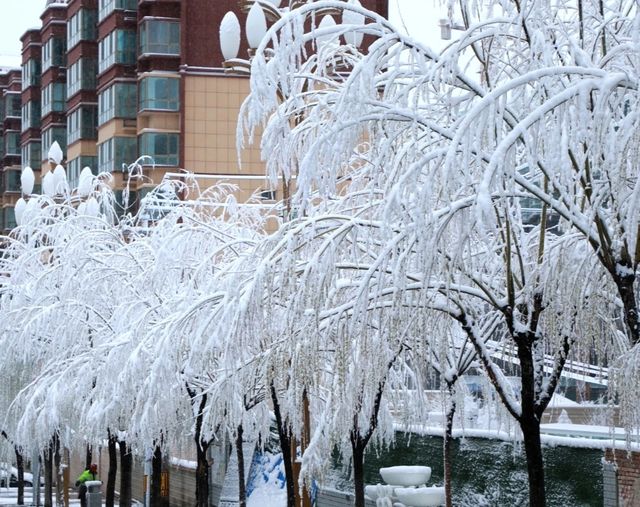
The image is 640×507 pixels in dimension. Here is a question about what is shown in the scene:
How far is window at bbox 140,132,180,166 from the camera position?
66.4 meters

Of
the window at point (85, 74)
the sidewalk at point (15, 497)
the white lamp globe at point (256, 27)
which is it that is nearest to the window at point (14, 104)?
the window at point (85, 74)

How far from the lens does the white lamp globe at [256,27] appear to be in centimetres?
1852

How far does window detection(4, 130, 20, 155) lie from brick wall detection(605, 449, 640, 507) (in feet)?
272

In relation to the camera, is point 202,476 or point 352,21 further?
point 202,476

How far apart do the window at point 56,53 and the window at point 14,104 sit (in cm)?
1581

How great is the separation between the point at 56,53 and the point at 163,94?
19.7 metres

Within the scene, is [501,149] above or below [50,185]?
below

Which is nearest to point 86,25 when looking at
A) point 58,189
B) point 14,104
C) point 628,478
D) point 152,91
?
point 152,91

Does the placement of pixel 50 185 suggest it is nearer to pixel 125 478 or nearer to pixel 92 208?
pixel 92 208

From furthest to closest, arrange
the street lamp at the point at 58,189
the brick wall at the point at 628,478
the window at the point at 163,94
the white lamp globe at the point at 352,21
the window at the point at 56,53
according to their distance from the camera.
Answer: the window at the point at 56,53
the window at the point at 163,94
the street lamp at the point at 58,189
the brick wall at the point at 628,478
the white lamp globe at the point at 352,21

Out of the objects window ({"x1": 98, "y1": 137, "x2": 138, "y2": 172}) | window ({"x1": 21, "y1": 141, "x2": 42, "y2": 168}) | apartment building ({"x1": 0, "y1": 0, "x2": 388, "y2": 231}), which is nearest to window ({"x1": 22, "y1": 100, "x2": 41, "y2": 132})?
window ({"x1": 21, "y1": 141, "x2": 42, "y2": 168})

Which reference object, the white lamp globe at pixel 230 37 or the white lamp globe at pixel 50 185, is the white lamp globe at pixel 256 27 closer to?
the white lamp globe at pixel 230 37

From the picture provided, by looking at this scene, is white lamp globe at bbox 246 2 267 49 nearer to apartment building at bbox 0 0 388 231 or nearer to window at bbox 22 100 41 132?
apartment building at bbox 0 0 388 231

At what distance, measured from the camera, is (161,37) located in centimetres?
6762
